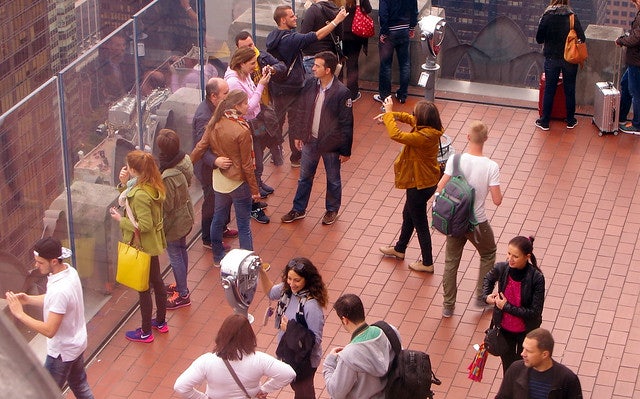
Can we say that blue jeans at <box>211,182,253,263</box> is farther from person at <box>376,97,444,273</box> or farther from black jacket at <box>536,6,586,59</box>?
black jacket at <box>536,6,586,59</box>

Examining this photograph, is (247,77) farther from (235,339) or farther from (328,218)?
(235,339)

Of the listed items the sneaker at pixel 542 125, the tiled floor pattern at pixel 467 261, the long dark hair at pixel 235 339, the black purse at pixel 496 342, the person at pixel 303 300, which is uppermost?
the long dark hair at pixel 235 339

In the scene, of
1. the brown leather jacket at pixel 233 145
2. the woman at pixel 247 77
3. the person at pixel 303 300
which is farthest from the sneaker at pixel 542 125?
the person at pixel 303 300

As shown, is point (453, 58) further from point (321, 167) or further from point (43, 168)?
point (43, 168)

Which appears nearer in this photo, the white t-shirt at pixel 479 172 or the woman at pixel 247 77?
the white t-shirt at pixel 479 172

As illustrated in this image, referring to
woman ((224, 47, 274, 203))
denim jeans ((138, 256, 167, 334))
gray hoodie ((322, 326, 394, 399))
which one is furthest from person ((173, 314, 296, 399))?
woman ((224, 47, 274, 203))

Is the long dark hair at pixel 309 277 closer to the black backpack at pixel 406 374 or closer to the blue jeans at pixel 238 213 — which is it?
the black backpack at pixel 406 374

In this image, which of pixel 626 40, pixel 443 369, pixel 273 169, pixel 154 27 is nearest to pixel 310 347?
pixel 443 369

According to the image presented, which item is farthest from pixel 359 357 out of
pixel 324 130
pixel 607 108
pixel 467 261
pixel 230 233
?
pixel 607 108

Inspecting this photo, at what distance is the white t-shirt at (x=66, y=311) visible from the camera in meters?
6.03

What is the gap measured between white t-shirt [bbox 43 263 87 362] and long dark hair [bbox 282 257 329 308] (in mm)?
1279

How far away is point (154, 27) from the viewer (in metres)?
8.84

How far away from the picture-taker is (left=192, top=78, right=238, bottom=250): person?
833cm

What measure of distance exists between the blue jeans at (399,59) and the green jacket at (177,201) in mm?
4555
